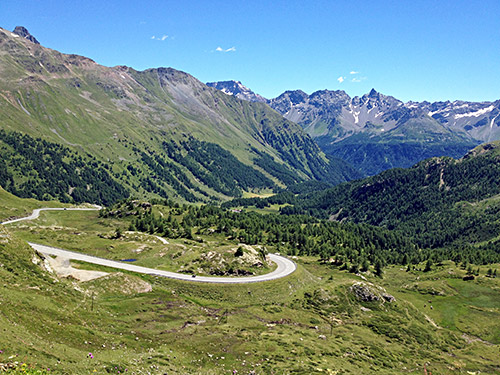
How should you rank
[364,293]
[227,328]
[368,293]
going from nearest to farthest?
[227,328]
[364,293]
[368,293]

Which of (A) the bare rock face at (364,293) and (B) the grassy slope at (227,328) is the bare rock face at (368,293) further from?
(B) the grassy slope at (227,328)

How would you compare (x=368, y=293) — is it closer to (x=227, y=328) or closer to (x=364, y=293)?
(x=364, y=293)

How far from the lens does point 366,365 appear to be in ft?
261

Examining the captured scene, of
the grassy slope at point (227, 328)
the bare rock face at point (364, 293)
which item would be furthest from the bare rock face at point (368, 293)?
the grassy slope at point (227, 328)

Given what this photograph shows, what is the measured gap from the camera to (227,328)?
81562 mm

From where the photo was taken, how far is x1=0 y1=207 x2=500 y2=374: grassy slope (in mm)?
54375

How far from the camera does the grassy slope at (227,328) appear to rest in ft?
178

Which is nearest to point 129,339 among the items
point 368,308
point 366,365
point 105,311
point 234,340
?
point 105,311

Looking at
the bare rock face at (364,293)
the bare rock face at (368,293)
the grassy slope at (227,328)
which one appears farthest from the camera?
the bare rock face at (368,293)

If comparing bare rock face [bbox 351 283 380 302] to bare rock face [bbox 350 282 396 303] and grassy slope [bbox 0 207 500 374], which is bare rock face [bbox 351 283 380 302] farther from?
grassy slope [bbox 0 207 500 374]

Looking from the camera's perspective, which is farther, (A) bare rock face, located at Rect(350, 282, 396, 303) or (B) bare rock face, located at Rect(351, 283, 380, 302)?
(A) bare rock face, located at Rect(350, 282, 396, 303)

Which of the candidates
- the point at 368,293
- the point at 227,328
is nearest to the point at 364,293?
the point at 368,293

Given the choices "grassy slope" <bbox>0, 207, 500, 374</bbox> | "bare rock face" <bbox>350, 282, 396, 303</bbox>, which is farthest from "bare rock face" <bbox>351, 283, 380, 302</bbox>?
"grassy slope" <bbox>0, 207, 500, 374</bbox>

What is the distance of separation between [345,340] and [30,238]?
12334 centimetres
